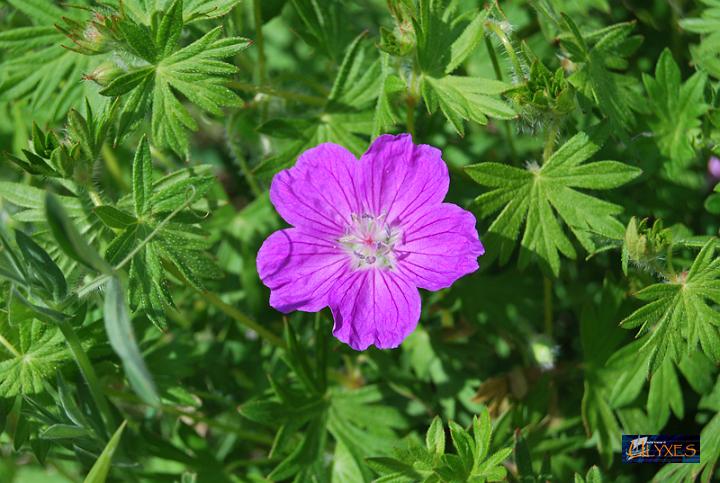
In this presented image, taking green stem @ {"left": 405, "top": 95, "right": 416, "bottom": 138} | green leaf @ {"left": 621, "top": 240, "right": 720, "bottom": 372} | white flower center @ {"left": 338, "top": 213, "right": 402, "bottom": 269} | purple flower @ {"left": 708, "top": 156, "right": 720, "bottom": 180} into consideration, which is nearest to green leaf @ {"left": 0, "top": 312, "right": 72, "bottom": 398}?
white flower center @ {"left": 338, "top": 213, "right": 402, "bottom": 269}

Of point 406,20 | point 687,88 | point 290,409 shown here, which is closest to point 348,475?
point 290,409

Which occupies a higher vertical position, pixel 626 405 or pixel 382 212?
pixel 382 212

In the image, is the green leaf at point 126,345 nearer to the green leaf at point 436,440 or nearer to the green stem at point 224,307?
the green stem at point 224,307

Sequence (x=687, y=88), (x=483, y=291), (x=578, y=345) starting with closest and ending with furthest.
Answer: (x=687, y=88) → (x=483, y=291) → (x=578, y=345)

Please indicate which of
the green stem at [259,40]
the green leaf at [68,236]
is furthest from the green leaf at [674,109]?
the green leaf at [68,236]

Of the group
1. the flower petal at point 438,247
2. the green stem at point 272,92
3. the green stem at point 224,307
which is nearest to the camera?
the flower petal at point 438,247

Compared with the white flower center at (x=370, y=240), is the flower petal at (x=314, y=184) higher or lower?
higher

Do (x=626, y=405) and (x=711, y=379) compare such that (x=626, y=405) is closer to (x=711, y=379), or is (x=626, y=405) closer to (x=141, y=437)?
(x=711, y=379)
